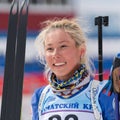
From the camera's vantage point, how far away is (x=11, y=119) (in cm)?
116

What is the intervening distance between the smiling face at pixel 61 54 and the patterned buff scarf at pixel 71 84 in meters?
0.02

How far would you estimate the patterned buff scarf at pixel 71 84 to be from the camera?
158 cm

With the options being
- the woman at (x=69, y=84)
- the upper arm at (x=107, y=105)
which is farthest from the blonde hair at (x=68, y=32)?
the upper arm at (x=107, y=105)

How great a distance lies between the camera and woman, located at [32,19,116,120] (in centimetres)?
153

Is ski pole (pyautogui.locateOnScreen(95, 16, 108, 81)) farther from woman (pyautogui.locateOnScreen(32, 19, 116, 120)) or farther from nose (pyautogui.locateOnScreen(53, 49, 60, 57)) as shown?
nose (pyautogui.locateOnScreen(53, 49, 60, 57))

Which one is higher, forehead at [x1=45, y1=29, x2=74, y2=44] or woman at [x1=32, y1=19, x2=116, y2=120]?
forehead at [x1=45, y1=29, x2=74, y2=44]

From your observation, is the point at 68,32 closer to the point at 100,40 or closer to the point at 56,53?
the point at 56,53

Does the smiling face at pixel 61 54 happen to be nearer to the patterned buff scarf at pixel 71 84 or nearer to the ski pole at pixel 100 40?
the patterned buff scarf at pixel 71 84

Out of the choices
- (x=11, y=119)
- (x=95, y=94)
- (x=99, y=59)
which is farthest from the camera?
(x=99, y=59)

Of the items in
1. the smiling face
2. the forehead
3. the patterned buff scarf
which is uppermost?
the forehead

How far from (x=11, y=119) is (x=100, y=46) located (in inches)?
29.4

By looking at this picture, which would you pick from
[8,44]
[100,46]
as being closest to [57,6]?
[100,46]

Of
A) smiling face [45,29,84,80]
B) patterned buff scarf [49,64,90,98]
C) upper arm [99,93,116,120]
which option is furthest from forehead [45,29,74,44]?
upper arm [99,93,116,120]

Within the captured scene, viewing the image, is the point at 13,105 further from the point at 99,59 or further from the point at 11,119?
the point at 99,59
